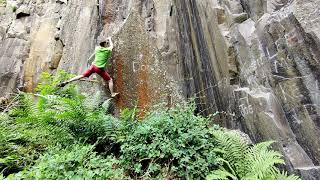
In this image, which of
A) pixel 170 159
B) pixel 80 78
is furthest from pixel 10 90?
pixel 170 159

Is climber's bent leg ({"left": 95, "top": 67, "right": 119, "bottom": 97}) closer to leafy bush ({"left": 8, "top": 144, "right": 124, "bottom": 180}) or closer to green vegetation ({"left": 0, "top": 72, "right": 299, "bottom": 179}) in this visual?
green vegetation ({"left": 0, "top": 72, "right": 299, "bottom": 179})

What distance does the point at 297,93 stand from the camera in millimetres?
5246

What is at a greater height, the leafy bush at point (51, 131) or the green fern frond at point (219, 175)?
the leafy bush at point (51, 131)

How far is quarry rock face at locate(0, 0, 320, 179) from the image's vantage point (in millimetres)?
5090

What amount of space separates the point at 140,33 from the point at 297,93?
490 centimetres

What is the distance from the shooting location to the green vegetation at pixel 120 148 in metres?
4.77

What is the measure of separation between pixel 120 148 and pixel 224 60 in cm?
348

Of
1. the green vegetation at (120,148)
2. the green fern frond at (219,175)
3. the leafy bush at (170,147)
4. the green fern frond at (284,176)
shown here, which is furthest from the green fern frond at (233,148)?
the green fern frond at (284,176)

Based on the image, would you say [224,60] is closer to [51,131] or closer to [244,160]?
[244,160]

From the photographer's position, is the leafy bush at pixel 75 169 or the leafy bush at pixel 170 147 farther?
the leafy bush at pixel 170 147

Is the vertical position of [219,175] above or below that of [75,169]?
below

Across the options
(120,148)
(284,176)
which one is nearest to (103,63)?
(120,148)

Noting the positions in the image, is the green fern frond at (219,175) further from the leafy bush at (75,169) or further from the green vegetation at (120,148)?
the leafy bush at (75,169)

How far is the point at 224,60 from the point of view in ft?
23.6
